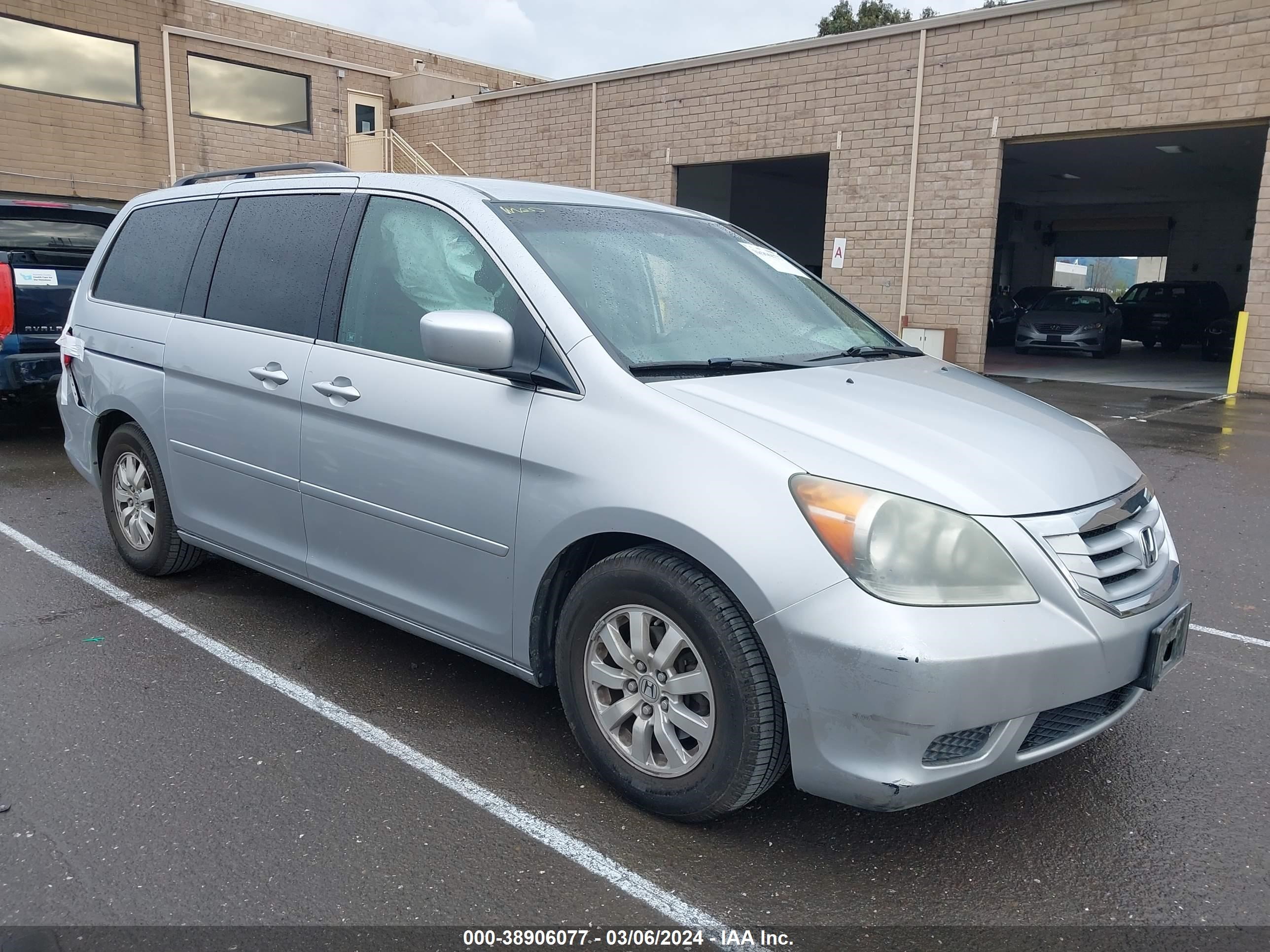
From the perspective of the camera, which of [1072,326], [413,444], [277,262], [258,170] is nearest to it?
[413,444]

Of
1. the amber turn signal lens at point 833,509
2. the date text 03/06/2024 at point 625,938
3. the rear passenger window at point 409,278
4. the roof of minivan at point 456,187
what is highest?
the roof of minivan at point 456,187

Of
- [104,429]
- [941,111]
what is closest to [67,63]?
[941,111]

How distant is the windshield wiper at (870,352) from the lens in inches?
146

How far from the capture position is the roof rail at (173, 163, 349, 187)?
14.4ft

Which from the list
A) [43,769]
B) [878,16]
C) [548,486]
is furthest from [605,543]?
[878,16]

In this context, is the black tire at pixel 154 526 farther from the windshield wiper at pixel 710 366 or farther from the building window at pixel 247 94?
the building window at pixel 247 94

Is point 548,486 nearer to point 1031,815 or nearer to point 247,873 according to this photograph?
point 247,873

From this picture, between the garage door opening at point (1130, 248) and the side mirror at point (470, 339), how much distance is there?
1609 centimetres

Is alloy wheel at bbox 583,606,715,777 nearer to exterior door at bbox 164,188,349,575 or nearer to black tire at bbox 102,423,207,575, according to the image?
exterior door at bbox 164,188,349,575

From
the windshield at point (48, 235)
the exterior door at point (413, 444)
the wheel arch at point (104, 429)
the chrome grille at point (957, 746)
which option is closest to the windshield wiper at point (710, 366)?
the exterior door at point (413, 444)

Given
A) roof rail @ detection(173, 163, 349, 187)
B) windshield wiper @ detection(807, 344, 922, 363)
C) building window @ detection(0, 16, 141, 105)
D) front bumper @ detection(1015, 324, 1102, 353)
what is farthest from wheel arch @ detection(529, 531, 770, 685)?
building window @ detection(0, 16, 141, 105)

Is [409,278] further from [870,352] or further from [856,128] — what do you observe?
[856,128]

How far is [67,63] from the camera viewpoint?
72.1 feet

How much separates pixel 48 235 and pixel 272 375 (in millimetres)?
5739
